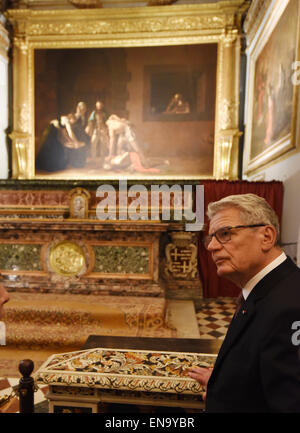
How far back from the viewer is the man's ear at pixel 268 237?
124 centimetres

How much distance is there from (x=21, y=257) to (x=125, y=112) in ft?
15.6

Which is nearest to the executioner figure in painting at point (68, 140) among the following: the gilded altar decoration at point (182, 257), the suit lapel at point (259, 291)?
the gilded altar decoration at point (182, 257)

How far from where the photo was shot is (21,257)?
4.89 metres

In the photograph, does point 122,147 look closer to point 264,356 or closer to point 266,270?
point 266,270

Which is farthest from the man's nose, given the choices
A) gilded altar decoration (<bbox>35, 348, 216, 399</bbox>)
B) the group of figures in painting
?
the group of figures in painting

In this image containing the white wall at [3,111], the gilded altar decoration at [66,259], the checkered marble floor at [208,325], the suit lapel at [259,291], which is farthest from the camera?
the white wall at [3,111]

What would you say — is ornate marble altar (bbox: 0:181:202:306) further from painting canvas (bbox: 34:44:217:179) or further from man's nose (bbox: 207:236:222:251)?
man's nose (bbox: 207:236:222:251)

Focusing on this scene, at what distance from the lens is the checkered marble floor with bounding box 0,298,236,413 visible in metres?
2.62

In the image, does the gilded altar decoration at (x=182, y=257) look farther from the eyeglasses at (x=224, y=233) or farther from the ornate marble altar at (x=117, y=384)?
the eyeglasses at (x=224, y=233)

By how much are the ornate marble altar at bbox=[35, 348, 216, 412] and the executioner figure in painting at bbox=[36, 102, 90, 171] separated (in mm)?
6492

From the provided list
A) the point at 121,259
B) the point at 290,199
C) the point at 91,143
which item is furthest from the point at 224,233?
the point at 91,143

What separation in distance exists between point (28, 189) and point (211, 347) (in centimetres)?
474

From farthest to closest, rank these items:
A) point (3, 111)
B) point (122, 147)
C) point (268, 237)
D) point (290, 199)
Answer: point (3, 111) < point (122, 147) < point (290, 199) < point (268, 237)

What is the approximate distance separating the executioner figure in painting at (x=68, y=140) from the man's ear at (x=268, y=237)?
7.03 meters
